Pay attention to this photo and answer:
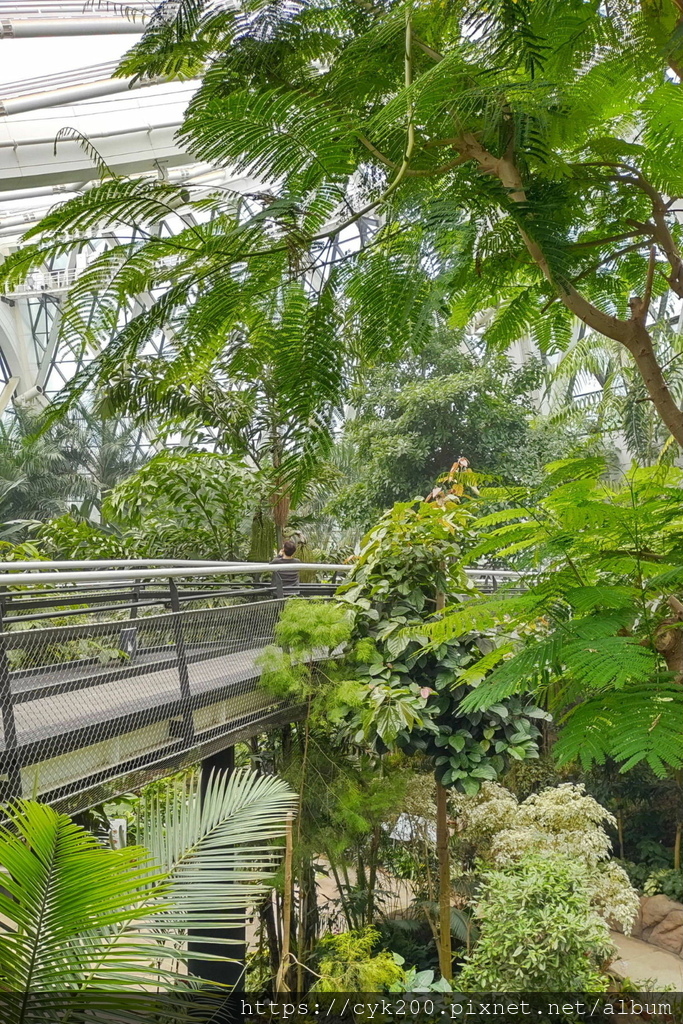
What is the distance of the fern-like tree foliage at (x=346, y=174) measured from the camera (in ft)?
2.34

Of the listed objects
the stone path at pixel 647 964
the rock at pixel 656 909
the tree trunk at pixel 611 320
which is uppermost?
the tree trunk at pixel 611 320

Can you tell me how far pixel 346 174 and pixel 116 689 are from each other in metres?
3.88

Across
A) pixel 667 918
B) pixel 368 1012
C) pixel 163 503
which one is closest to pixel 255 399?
pixel 368 1012

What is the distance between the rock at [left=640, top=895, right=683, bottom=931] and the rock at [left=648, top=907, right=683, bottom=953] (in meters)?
0.05

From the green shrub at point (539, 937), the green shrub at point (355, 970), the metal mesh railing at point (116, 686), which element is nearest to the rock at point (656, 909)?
the green shrub at point (539, 937)

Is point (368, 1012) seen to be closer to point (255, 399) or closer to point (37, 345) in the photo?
point (255, 399)

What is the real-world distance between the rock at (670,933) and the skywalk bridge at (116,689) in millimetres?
7556

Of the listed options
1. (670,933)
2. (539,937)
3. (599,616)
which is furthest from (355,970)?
(670,933)

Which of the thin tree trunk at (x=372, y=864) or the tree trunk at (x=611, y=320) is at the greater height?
the tree trunk at (x=611, y=320)

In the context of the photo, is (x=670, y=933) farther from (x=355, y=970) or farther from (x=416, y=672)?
(x=416, y=672)

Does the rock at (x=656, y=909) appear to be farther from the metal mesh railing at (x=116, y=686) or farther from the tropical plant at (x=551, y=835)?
the metal mesh railing at (x=116, y=686)

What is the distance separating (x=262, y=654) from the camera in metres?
5.91

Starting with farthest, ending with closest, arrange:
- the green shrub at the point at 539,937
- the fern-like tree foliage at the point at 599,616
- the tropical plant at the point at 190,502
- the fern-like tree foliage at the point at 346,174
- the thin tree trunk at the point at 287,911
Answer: the tropical plant at the point at 190,502
the green shrub at the point at 539,937
the thin tree trunk at the point at 287,911
the fern-like tree foliage at the point at 599,616
the fern-like tree foliage at the point at 346,174

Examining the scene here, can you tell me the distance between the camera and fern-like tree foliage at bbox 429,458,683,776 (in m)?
0.95
